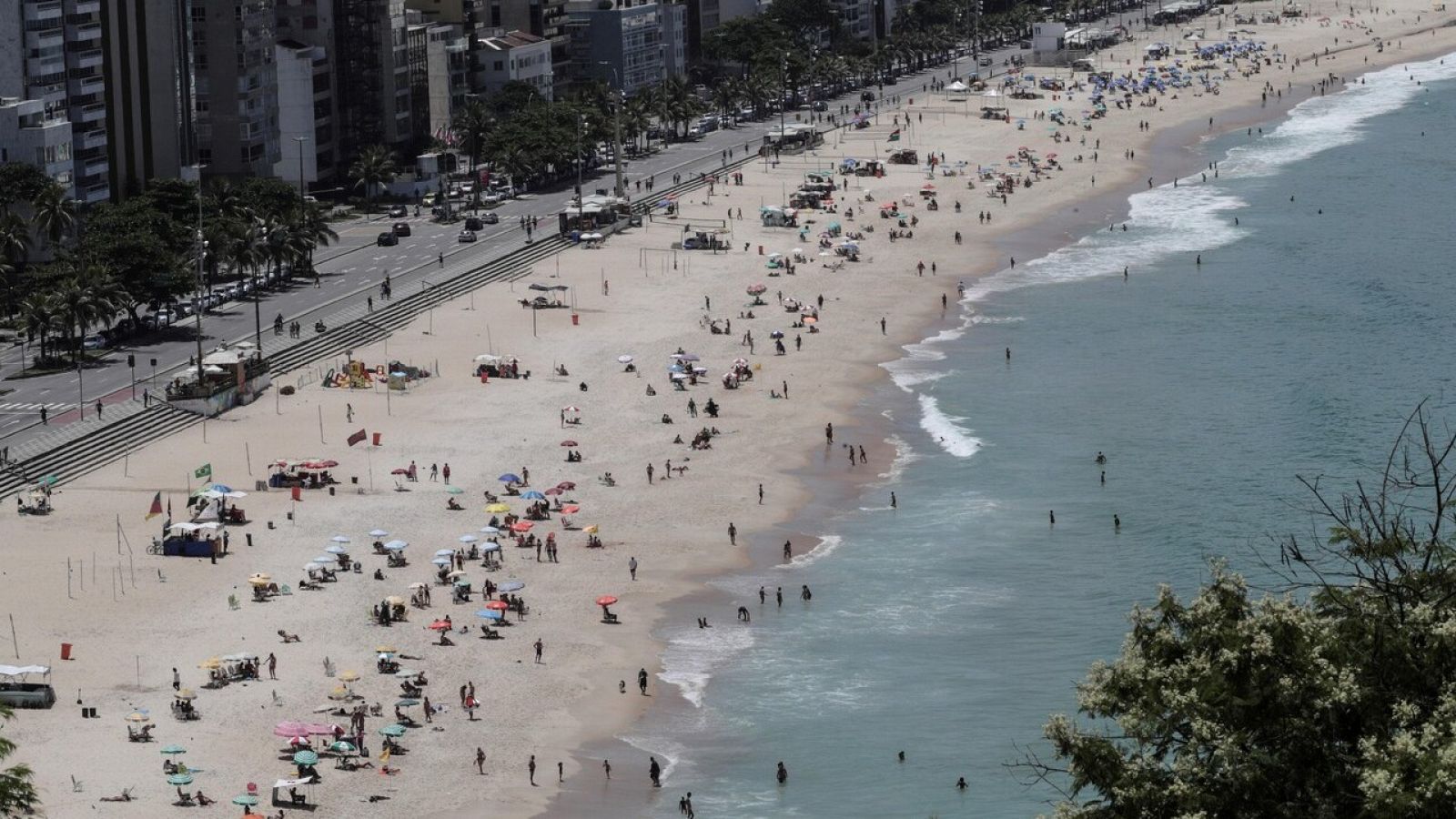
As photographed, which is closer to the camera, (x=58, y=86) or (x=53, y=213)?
(x=53, y=213)

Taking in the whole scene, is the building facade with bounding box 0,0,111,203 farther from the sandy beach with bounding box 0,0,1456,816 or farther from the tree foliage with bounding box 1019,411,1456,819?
the tree foliage with bounding box 1019,411,1456,819

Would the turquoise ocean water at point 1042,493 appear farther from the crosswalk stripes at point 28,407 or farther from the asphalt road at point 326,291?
the crosswalk stripes at point 28,407

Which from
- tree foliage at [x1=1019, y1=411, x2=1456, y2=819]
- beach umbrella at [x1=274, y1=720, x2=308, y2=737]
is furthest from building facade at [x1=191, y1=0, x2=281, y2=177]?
tree foliage at [x1=1019, y1=411, x2=1456, y2=819]

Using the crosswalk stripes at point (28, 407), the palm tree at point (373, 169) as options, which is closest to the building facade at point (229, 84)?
the palm tree at point (373, 169)

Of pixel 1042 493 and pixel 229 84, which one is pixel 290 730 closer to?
pixel 1042 493

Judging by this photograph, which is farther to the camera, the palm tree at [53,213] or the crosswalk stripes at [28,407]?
the palm tree at [53,213]

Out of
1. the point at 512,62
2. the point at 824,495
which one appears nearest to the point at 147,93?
the point at 512,62
